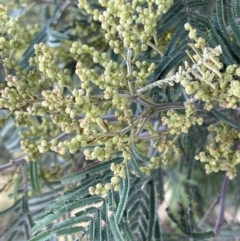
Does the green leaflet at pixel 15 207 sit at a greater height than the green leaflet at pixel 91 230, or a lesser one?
greater

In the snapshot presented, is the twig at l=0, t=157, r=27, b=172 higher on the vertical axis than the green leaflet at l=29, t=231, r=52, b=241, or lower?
higher

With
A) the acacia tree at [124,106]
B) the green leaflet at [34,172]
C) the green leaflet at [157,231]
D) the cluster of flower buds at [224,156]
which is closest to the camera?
the acacia tree at [124,106]

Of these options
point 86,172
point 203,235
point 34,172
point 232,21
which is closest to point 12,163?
point 34,172

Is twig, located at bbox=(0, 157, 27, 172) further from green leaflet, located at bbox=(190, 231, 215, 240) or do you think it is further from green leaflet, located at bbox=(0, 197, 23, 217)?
green leaflet, located at bbox=(190, 231, 215, 240)

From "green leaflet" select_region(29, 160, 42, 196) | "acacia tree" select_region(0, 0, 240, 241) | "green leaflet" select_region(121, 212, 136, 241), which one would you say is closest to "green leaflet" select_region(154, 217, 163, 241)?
"acacia tree" select_region(0, 0, 240, 241)

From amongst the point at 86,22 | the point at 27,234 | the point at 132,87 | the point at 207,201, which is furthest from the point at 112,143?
the point at 207,201

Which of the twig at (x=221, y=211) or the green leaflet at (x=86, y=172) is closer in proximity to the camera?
the green leaflet at (x=86, y=172)

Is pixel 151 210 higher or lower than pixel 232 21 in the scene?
lower

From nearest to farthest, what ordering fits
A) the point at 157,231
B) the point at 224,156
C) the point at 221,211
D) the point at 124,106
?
the point at 124,106, the point at 224,156, the point at 157,231, the point at 221,211

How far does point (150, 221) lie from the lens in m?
0.72

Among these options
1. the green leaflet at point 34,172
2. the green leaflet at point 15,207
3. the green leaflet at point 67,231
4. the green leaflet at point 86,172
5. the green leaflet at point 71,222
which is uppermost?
the green leaflet at point 34,172

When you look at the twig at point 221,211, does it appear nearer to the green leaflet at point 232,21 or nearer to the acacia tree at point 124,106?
the acacia tree at point 124,106

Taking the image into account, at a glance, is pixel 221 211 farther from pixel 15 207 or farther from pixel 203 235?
pixel 15 207

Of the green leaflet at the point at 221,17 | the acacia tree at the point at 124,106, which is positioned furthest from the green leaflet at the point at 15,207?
the green leaflet at the point at 221,17
